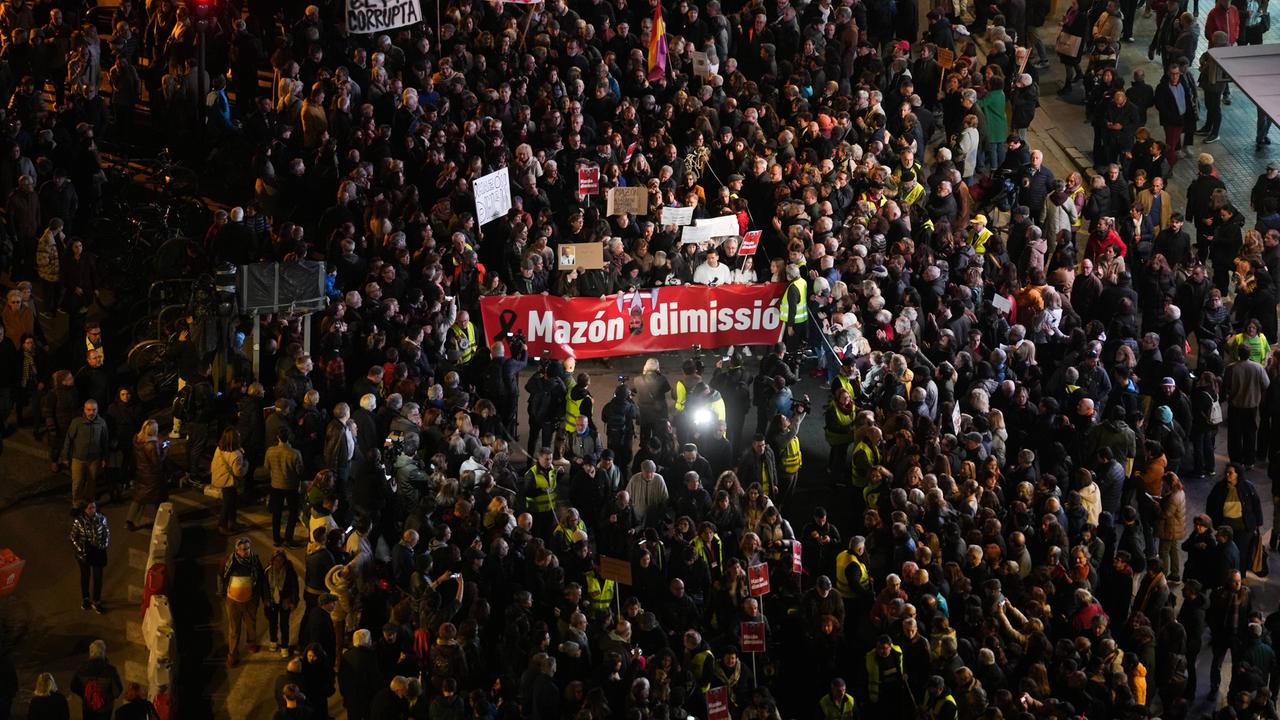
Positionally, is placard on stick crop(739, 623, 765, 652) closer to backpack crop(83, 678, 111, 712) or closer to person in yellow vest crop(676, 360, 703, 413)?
person in yellow vest crop(676, 360, 703, 413)

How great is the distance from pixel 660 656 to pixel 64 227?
37.1 ft

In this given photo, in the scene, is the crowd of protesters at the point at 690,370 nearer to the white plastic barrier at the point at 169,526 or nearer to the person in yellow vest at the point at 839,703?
the person in yellow vest at the point at 839,703

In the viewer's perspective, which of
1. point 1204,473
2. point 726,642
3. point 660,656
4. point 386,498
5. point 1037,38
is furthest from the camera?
point 1037,38

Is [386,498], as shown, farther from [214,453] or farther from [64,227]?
[64,227]

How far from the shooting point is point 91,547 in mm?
22828

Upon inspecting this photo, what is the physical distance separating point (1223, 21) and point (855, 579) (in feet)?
52.9

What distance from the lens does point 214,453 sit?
24.6 meters

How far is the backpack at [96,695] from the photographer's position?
20.7 meters

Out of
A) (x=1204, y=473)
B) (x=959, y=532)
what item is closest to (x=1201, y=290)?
(x=1204, y=473)

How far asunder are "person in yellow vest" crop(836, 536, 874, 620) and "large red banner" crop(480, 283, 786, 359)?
587cm

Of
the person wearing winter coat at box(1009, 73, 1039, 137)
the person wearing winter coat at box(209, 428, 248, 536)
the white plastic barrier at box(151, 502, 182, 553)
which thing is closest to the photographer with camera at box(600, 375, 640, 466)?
the person wearing winter coat at box(209, 428, 248, 536)

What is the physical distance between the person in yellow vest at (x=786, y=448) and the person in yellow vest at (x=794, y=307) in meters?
2.46

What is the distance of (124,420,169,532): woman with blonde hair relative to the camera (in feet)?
77.8

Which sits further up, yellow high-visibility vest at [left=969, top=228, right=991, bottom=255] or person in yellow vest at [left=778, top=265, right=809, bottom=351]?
yellow high-visibility vest at [left=969, top=228, right=991, bottom=255]
